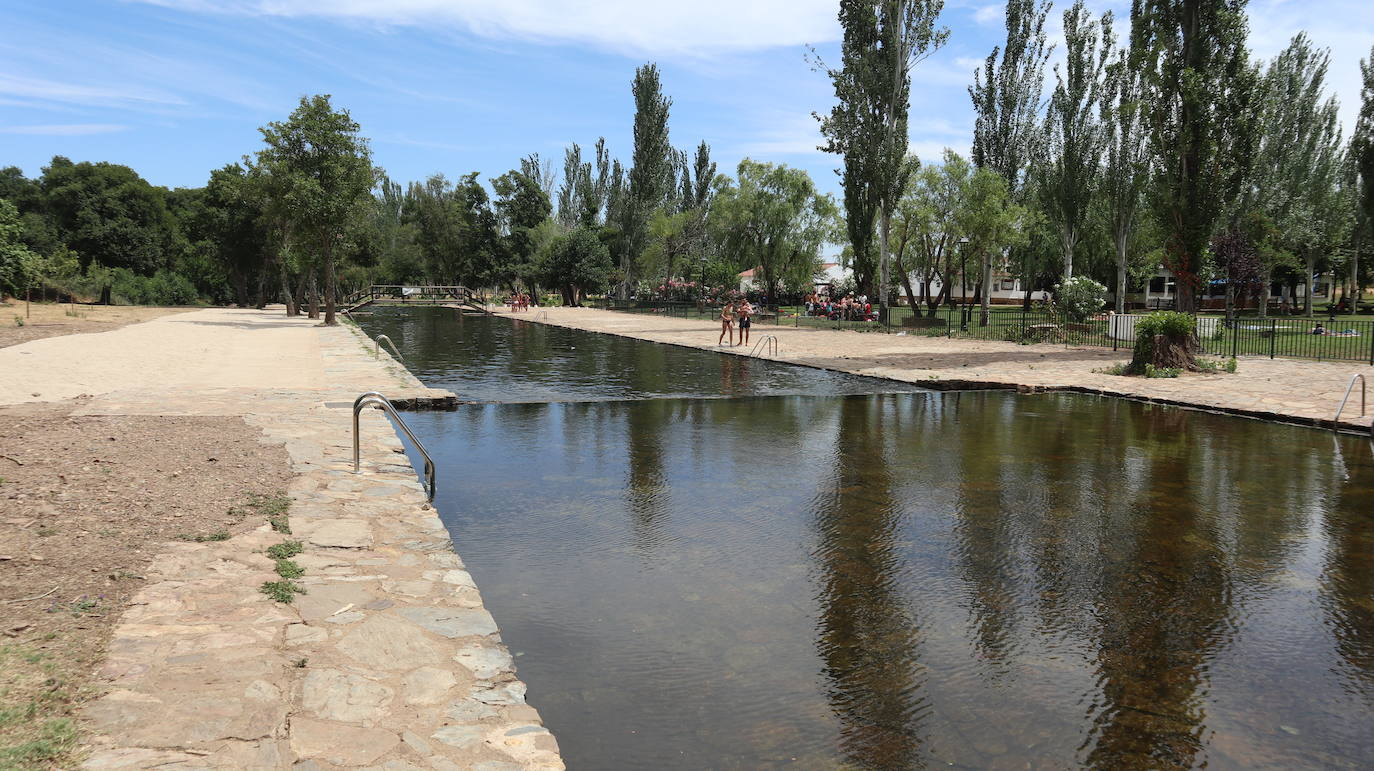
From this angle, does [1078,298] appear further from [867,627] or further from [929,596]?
[867,627]

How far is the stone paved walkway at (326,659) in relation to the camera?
10.9 feet

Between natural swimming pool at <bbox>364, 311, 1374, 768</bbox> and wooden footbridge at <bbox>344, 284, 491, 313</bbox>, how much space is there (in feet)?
194

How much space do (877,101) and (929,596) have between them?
3423 cm

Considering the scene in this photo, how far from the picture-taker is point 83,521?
18.7 ft

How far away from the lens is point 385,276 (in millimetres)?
96000

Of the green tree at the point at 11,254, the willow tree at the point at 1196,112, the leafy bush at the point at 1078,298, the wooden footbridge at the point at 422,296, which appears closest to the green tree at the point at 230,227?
the wooden footbridge at the point at 422,296

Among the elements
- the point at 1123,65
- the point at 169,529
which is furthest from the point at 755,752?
the point at 1123,65

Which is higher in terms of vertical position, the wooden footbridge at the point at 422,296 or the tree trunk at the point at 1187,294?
the wooden footbridge at the point at 422,296

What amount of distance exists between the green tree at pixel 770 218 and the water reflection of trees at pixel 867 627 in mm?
44534

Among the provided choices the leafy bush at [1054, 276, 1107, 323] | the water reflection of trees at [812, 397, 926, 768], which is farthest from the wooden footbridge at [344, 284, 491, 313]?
the water reflection of trees at [812, 397, 926, 768]

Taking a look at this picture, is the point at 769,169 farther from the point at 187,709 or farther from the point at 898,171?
the point at 187,709

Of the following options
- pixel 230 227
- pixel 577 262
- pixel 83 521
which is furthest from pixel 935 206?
pixel 230 227

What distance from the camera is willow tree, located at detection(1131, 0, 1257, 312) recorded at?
64.7 ft

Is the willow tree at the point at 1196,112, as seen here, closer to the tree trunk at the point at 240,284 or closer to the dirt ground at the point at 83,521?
the dirt ground at the point at 83,521
